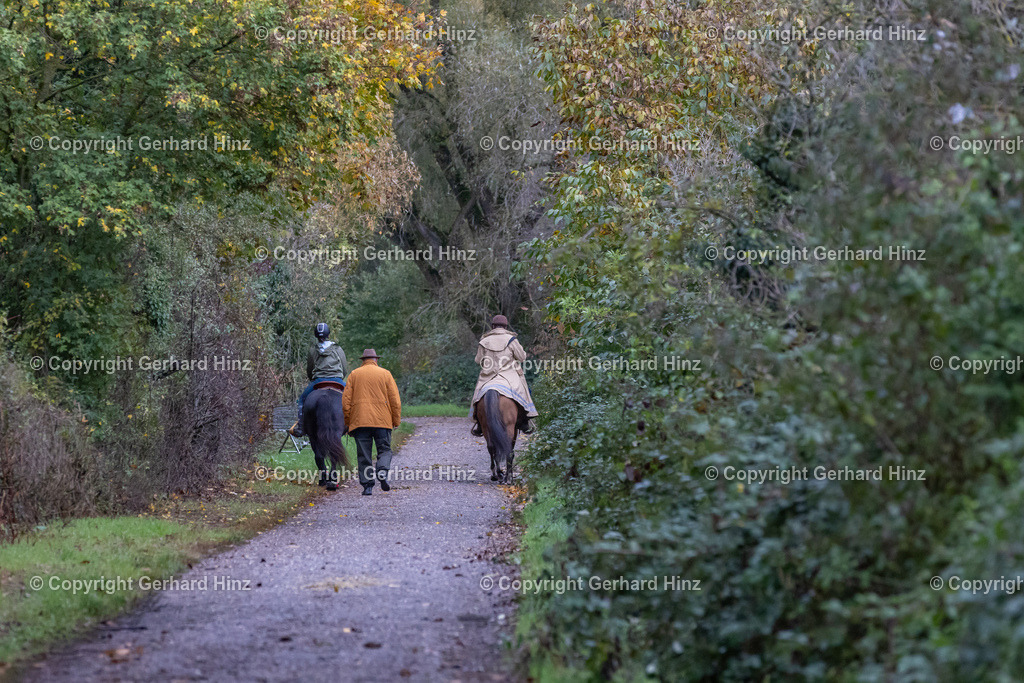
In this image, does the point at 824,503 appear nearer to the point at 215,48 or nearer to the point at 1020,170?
the point at 1020,170

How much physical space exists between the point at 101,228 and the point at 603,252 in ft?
20.2

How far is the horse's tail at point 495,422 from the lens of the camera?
51.0 ft

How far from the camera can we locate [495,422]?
15531mm

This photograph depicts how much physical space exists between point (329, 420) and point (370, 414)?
0.86m

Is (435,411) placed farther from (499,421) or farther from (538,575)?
(538,575)

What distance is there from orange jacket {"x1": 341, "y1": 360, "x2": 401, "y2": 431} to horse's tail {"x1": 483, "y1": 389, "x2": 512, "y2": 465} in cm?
170

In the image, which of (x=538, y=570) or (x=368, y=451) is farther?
(x=368, y=451)

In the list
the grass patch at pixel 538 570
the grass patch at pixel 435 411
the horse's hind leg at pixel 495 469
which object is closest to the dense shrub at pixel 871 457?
the grass patch at pixel 538 570

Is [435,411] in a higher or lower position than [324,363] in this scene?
lower

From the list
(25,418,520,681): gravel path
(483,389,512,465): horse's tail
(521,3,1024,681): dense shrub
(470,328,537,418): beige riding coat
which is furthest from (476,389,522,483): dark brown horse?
(521,3,1024,681): dense shrub

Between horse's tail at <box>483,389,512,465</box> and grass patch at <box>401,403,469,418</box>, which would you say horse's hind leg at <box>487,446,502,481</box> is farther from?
grass patch at <box>401,403,469,418</box>

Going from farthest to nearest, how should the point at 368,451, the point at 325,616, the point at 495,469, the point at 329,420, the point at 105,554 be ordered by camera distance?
the point at 495,469
the point at 329,420
the point at 368,451
the point at 105,554
the point at 325,616

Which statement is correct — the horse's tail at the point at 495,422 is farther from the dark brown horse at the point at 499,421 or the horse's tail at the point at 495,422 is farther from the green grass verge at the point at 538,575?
the green grass verge at the point at 538,575

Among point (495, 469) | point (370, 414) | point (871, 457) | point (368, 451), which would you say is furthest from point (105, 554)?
point (495, 469)
